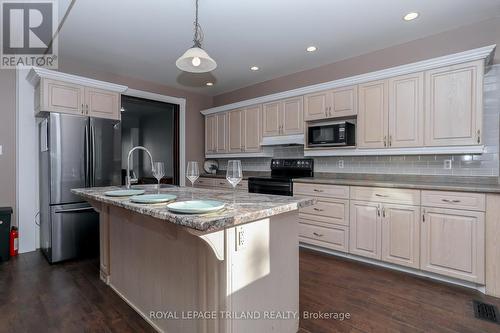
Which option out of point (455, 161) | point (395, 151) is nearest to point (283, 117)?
point (395, 151)

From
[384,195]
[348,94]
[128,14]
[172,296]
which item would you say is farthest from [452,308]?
[128,14]

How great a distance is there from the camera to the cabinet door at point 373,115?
9.95ft

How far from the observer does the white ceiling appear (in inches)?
93.7

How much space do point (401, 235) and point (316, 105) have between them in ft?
6.34

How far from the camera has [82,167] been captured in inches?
126

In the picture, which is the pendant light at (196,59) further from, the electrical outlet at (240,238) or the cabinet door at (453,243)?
the cabinet door at (453,243)

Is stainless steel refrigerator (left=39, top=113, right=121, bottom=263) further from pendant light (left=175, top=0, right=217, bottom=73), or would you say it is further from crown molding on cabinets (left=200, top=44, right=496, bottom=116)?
crown molding on cabinets (left=200, top=44, right=496, bottom=116)

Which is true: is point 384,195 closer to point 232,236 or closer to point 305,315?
point 305,315

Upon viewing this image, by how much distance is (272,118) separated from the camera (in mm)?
4145

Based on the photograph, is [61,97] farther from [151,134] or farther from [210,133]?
[151,134]

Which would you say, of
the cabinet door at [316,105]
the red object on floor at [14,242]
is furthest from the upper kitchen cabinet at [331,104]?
the red object on floor at [14,242]

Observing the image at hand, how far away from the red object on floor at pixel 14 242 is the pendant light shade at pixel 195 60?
3030 millimetres

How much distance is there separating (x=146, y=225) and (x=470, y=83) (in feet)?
10.4

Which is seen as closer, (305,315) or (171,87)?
(305,315)
